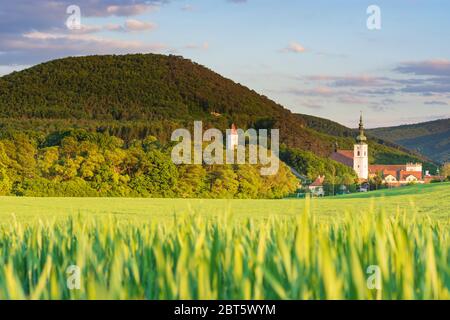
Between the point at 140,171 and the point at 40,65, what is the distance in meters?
111

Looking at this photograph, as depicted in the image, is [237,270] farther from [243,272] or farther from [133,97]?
[133,97]

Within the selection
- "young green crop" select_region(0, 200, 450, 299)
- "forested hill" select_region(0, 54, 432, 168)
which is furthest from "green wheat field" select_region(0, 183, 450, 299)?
"forested hill" select_region(0, 54, 432, 168)

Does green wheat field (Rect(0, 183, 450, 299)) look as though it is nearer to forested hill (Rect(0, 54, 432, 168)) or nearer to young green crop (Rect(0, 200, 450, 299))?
young green crop (Rect(0, 200, 450, 299))

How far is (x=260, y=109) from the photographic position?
617ft

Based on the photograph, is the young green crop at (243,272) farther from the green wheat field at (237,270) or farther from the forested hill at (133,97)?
the forested hill at (133,97)

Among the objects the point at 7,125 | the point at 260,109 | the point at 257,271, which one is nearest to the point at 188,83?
the point at 260,109

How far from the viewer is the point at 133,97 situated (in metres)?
171

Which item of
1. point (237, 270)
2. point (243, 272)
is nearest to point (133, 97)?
point (243, 272)

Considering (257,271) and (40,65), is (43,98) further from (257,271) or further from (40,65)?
(257,271)

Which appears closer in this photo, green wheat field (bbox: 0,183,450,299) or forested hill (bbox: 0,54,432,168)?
green wheat field (bbox: 0,183,450,299)

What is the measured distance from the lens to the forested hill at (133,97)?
158000 mm

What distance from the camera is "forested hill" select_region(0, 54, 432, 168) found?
15800 centimetres
